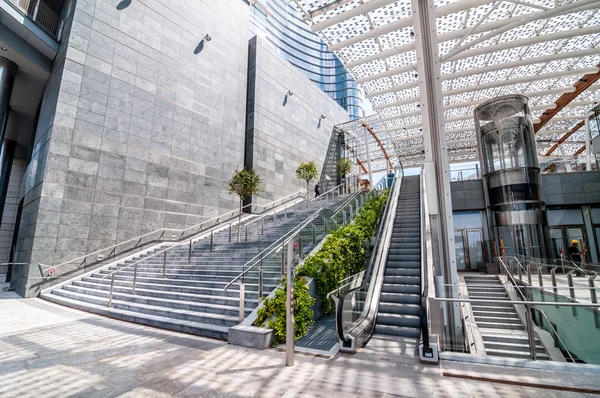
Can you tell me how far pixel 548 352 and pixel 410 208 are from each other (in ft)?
24.7

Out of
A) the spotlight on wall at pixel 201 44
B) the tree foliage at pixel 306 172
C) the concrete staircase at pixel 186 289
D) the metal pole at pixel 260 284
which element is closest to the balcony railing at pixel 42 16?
the spotlight on wall at pixel 201 44

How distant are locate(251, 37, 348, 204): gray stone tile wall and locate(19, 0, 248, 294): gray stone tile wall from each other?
2.43 metres

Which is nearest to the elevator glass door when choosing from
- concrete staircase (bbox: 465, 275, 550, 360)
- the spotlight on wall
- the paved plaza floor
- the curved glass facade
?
concrete staircase (bbox: 465, 275, 550, 360)

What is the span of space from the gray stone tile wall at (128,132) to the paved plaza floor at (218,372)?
23.6ft

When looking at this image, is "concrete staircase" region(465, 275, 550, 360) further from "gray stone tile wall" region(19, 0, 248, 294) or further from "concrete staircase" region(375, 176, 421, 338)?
"gray stone tile wall" region(19, 0, 248, 294)

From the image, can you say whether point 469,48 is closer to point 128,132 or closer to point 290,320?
point 290,320

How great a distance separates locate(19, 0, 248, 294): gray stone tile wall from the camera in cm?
1131

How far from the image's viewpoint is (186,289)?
785 cm

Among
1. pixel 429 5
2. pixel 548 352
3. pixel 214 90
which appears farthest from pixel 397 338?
pixel 214 90

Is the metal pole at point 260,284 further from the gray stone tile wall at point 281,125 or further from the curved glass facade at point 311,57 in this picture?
the curved glass facade at point 311,57

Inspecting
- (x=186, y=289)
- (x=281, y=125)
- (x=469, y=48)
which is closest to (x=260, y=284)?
(x=186, y=289)

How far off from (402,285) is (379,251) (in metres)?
1.20

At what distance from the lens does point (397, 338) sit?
566 cm

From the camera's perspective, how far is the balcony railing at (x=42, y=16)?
38.8 feet
